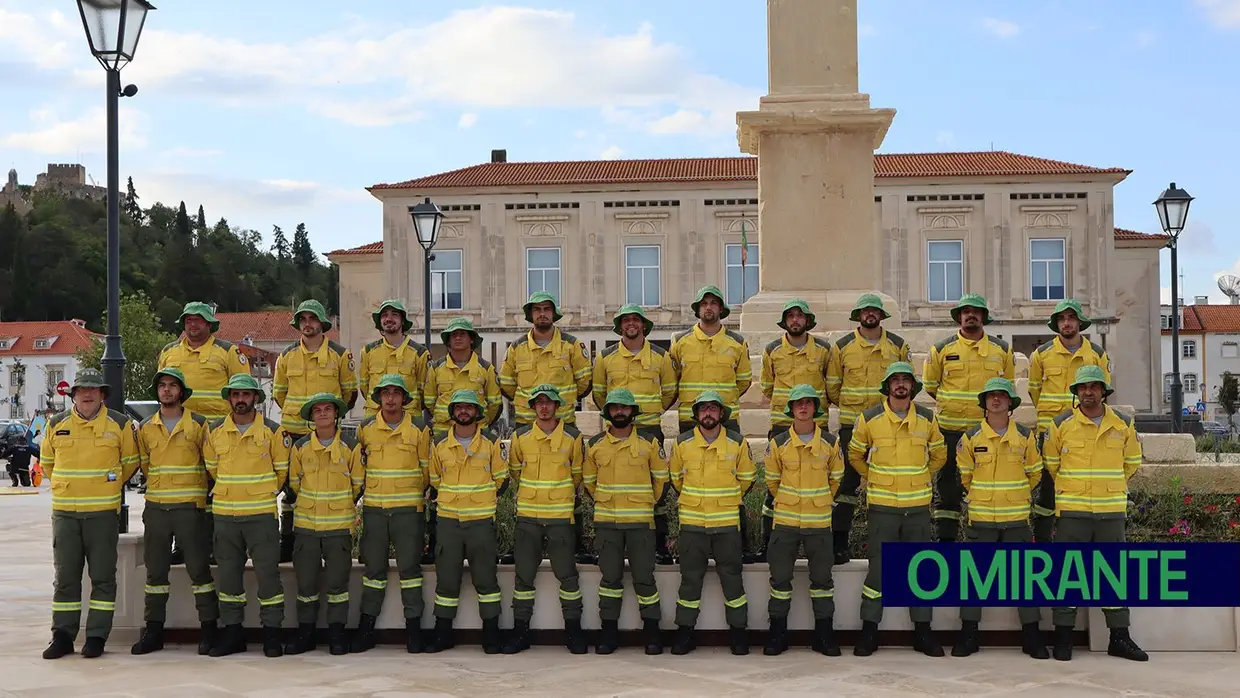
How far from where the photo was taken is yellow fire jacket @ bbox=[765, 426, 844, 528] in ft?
27.1

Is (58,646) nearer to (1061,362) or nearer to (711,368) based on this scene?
(711,368)

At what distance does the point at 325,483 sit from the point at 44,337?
93.6m

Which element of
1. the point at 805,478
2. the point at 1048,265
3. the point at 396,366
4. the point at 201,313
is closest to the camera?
the point at 805,478

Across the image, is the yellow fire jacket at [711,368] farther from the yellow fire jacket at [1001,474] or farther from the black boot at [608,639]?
the yellow fire jacket at [1001,474]

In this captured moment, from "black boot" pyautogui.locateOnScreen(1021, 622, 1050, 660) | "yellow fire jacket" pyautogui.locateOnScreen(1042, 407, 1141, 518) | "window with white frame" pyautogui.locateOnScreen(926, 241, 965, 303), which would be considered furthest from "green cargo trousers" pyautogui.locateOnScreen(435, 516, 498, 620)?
"window with white frame" pyautogui.locateOnScreen(926, 241, 965, 303)

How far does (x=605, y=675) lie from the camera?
773cm

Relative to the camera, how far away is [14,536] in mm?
16969

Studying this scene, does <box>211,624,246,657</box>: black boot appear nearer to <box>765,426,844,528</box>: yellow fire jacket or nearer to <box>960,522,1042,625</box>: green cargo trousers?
<box>765,426,844,528</box>: yellow fire jacket

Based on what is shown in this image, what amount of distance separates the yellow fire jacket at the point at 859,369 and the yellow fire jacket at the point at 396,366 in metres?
3.24

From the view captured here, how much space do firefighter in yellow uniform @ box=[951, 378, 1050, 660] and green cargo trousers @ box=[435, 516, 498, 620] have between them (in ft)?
10.5

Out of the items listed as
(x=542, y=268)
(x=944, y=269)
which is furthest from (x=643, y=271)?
(x=944, y=269)

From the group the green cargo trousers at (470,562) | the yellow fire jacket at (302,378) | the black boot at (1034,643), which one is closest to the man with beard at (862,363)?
the black boot at (1034,643)

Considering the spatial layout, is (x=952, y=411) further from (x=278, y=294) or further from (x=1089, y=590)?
(x=278, y=294)

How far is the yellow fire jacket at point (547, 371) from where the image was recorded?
9.39 m
